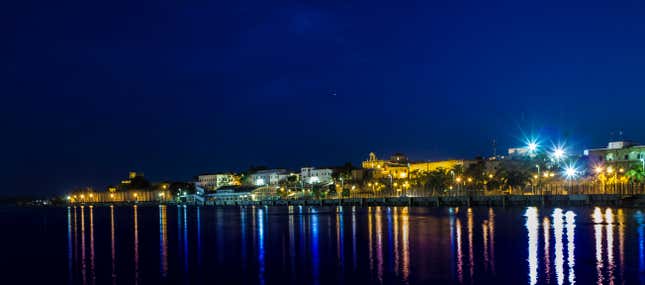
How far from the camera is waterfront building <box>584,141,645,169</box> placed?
352 feet

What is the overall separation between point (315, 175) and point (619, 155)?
3721 inches

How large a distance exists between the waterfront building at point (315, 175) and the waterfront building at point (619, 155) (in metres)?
81.3

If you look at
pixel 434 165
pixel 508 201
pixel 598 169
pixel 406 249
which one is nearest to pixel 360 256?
pixel 406 249

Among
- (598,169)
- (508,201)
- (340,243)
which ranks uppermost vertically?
(598,169)

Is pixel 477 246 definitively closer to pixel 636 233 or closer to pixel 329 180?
pixel 636 233

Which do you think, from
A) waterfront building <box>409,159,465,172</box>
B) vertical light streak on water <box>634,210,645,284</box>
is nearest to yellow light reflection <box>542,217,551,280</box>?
vertical light streak on water <box>634,210,645,284</box>

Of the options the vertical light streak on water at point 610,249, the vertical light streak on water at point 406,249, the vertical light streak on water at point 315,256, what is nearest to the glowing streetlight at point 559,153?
the vertical light streak on water at point 610,249

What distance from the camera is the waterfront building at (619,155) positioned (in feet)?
352

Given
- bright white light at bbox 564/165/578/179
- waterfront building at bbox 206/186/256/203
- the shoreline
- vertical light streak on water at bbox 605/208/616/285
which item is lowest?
waterfront building at bbox 206/186/256/203

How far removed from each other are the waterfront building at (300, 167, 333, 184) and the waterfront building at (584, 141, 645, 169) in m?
81.3

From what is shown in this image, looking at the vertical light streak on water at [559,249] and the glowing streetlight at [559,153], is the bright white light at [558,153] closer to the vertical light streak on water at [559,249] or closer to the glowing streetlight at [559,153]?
the glowing streetlight at [559,153]

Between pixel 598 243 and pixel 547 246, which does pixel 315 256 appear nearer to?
pixel 547 246

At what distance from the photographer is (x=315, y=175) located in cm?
18850

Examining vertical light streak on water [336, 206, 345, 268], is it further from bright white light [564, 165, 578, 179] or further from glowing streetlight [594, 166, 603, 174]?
glowing streetlight [594, 166, 603, 174]
